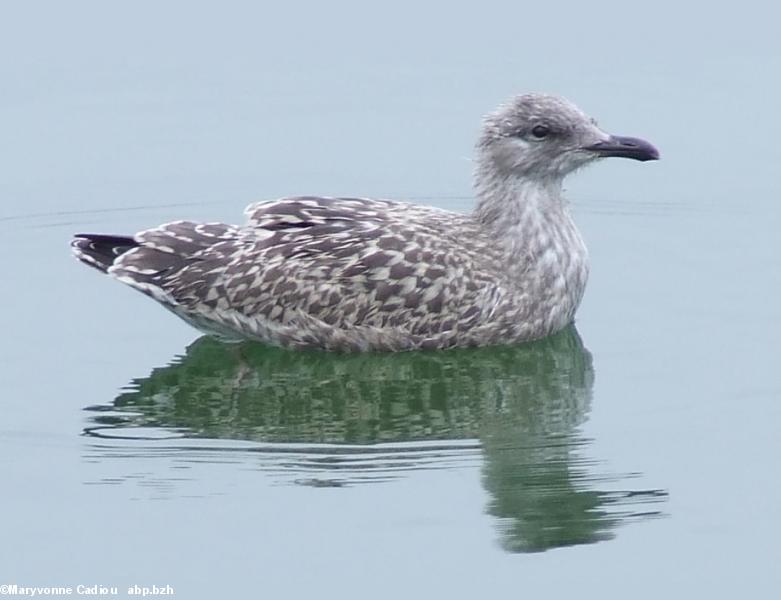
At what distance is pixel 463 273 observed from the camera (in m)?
17.3

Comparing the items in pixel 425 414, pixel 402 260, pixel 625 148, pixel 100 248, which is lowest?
pixel 425 414

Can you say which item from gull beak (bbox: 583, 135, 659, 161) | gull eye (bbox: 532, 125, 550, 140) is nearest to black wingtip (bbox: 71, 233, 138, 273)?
gull eye (bbox: 532, 125, 550, 140)

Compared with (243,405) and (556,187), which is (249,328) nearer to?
(243,405)

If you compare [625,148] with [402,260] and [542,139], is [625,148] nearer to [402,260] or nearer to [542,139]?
[542,139]

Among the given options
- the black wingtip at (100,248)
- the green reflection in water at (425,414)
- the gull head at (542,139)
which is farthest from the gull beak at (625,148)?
the black wingtip at (100,248)

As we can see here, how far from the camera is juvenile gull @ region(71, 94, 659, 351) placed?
17.2m

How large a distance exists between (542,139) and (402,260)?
4.84ft

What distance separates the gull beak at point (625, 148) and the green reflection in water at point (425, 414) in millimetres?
1425

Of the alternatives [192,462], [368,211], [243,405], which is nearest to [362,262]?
[368,211]

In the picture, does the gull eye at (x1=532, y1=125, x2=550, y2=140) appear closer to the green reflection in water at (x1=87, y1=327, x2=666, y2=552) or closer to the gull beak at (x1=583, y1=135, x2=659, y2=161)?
the gull beak at (x1=583, y1=135, x2=659, y2=161)

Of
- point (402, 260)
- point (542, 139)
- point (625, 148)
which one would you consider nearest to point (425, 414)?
point (402, 260)

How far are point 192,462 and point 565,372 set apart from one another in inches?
129

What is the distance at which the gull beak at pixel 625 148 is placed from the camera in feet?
56.9

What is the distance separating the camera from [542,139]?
17641 millimetres
